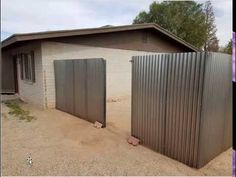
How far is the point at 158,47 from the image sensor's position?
37.9ft

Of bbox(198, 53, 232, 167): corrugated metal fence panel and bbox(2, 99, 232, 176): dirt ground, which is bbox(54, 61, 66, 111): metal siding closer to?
bbox(2, 99, 232, 176): dirt ground

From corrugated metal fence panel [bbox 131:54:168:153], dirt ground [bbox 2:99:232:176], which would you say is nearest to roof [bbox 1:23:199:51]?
dirt ground [bbox 2:99:232:176]

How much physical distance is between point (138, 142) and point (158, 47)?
8.09 metres

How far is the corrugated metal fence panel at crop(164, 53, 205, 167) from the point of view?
126 inches

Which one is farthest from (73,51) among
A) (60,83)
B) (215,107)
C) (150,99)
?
(215,107)

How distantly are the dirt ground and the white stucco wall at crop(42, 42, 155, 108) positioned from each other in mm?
2412

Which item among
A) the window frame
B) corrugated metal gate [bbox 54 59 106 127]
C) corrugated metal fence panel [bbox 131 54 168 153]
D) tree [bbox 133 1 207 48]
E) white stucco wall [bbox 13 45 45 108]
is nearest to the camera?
corrugated metal fence panel [bbox 131 54 168 153]

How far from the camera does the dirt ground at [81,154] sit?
3.31m

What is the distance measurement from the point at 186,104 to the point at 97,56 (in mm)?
6325

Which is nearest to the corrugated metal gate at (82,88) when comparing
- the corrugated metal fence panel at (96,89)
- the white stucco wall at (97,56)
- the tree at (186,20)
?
the corrugated metal fence panel at (96,89)

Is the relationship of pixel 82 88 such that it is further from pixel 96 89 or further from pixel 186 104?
pixel 186 104

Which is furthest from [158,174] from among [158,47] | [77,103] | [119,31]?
[158,47]

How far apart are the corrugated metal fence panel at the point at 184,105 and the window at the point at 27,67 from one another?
657cm

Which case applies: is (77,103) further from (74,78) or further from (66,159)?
(66,159)
